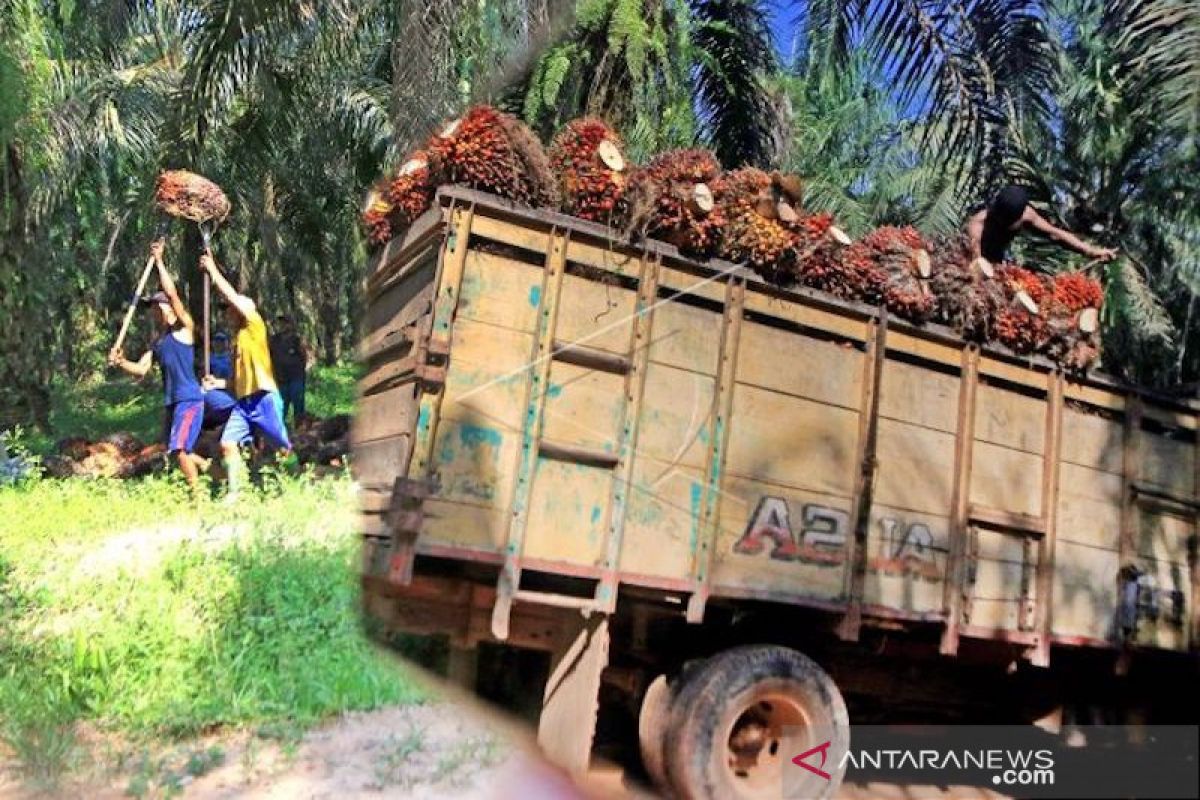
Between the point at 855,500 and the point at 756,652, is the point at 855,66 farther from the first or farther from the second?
the point at 756,652

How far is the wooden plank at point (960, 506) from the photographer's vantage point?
5.02 metres

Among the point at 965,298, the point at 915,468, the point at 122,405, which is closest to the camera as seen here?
the point at 915,468

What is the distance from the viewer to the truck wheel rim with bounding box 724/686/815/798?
4.49 meters

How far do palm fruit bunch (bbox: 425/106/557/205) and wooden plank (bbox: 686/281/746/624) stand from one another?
0.94 metres

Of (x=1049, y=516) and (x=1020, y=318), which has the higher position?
(x=1020, y=318)

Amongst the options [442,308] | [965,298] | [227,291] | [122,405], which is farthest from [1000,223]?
[122,405]

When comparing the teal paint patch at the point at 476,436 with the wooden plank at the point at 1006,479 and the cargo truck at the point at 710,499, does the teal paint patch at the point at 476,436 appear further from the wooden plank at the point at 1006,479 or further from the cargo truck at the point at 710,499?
the wooden plank at the point at 1006,479

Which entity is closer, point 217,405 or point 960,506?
point 960,506

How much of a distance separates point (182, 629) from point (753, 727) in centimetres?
289

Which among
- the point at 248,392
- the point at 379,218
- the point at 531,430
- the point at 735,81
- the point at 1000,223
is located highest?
the point at 735,81

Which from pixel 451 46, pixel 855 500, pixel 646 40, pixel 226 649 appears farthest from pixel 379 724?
pixel 646 40

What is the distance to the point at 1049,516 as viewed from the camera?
17.5 ft

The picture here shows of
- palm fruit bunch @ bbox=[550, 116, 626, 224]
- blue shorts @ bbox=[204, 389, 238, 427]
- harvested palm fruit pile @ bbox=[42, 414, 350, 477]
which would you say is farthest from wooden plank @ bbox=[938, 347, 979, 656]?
blue shorts @ bbox=[204, 389, 238, 427]

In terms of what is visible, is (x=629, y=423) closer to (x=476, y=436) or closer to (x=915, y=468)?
(x=476, y=436)
